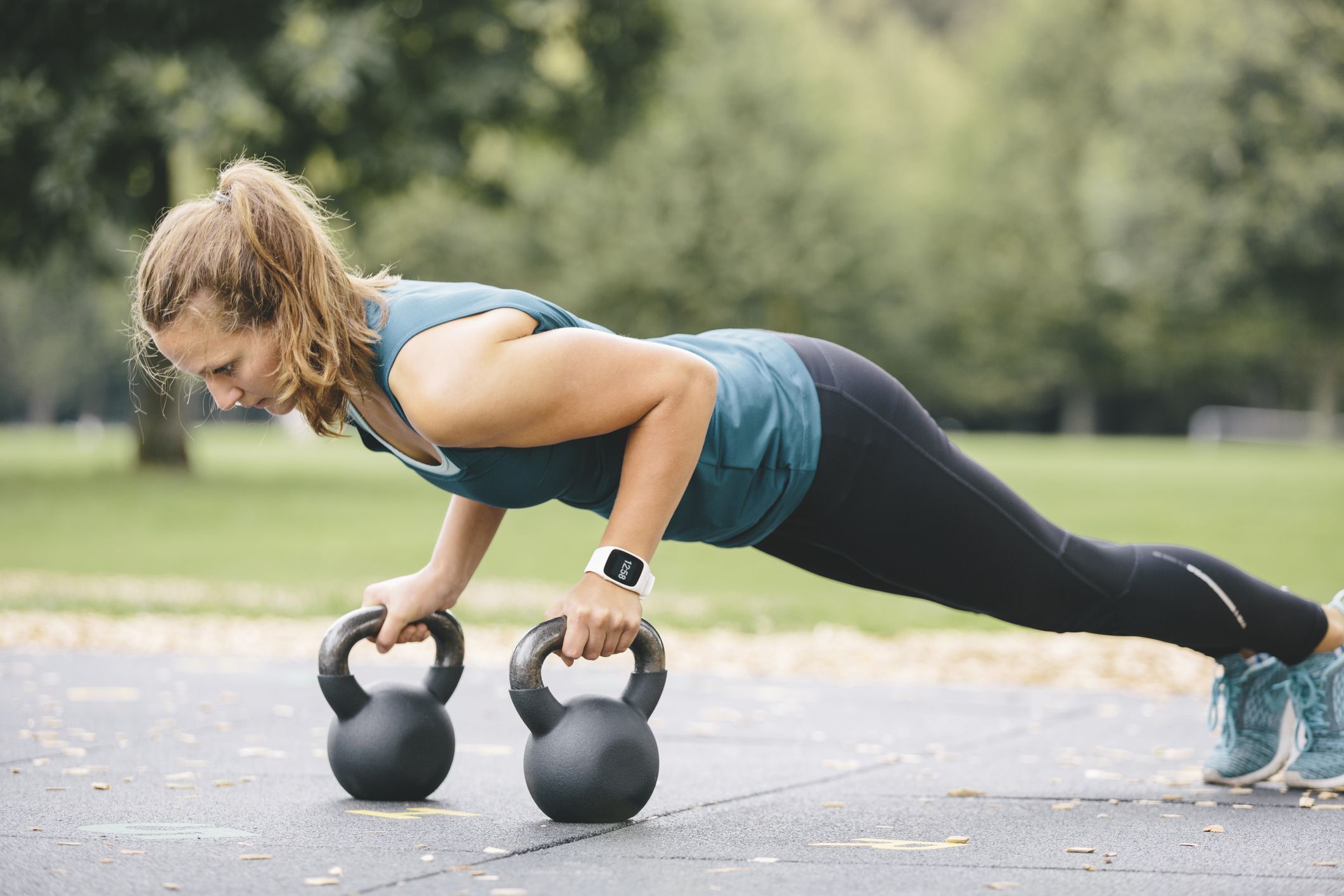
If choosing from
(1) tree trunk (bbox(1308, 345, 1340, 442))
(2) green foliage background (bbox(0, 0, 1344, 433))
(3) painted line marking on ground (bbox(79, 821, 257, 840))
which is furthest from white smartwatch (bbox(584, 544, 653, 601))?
(1) tree trunk (bbox(1308, 345, 1340, 442))

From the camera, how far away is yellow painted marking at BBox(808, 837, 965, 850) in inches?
124

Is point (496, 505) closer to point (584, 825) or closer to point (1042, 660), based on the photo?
point (584, 825)

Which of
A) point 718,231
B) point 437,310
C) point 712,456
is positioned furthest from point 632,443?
point 718,231

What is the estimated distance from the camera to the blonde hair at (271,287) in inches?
115

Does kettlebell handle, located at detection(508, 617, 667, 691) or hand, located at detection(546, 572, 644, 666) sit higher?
hand, located at detection(546, 572, 644, 666)

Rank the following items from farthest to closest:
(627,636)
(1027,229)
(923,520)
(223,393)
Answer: (1027,229) → (923,520) → (627,636) → (223,393)

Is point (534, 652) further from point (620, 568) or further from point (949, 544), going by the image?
point (949, 544)

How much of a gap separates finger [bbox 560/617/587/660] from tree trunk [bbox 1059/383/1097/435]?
49352 mm

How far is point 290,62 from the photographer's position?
598 inches

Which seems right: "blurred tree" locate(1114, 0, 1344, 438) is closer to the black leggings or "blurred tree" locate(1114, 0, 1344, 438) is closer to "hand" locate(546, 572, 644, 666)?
the black leggings

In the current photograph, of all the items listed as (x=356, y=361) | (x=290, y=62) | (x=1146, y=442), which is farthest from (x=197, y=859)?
(x=1146, y=442)

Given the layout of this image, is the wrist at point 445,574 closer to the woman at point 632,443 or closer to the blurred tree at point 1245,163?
the woman at point 632,443

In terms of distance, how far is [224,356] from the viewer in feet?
9.77

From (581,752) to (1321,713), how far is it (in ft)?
6.33
